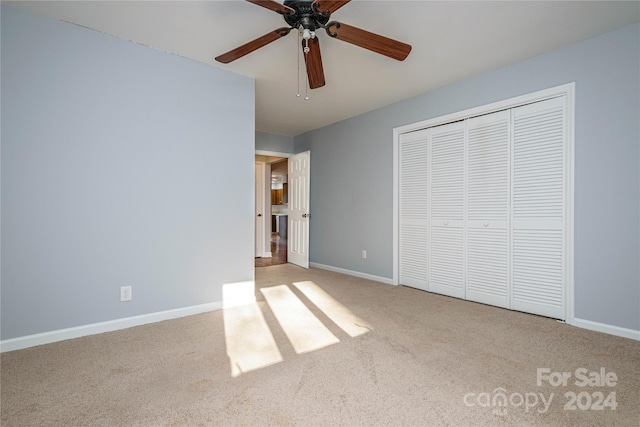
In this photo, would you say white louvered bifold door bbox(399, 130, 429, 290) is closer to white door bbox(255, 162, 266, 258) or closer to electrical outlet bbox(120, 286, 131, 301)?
electrical outlet bbox(120, 286, 131, 301)

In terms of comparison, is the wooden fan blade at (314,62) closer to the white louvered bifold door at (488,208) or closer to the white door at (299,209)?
the white louvered bifold door at (488,208)

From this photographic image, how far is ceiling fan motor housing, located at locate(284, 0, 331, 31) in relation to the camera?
1.80m

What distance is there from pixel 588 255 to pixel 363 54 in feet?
8.47

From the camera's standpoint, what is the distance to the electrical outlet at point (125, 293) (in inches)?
100

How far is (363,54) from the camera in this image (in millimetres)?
2785

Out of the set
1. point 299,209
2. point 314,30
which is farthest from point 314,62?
point 299,209

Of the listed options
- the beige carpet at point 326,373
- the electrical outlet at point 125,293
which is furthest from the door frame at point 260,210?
the electrical outlet at point 125,293

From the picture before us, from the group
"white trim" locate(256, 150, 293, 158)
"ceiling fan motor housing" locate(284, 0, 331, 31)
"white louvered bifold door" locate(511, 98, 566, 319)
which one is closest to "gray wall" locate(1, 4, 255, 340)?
"ceiling fan motor housing" locate(284, 0, 331, 31)

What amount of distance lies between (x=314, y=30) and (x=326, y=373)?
2.14 m

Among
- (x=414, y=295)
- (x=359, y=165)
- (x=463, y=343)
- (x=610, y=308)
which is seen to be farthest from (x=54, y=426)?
(x=359, y=165)

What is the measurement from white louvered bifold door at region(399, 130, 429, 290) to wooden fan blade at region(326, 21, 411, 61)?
1.87m

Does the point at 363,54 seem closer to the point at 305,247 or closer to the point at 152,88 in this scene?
the point at 152,88

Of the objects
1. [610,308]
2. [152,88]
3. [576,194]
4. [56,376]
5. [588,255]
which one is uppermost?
[152,88]

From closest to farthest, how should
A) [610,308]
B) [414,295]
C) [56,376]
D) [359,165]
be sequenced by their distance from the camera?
[56,376] → [610,308] → [414,295] → [359,165]
